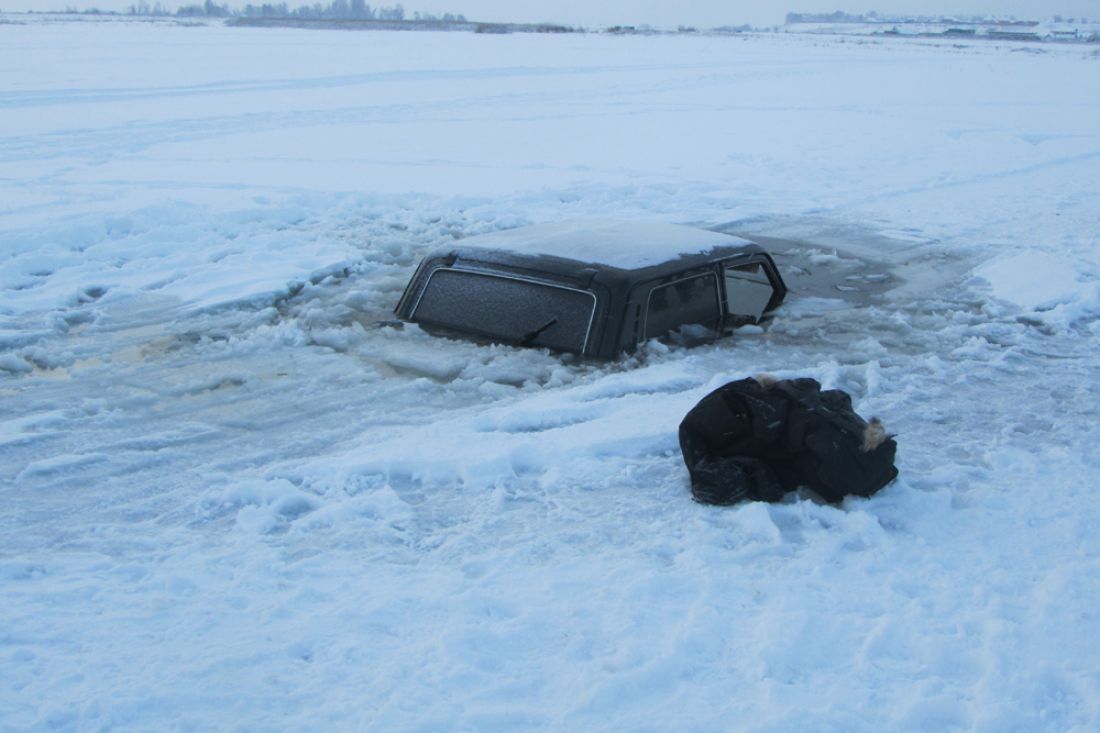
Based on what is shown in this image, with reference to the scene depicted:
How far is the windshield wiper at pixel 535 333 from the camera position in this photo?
22.4 feet

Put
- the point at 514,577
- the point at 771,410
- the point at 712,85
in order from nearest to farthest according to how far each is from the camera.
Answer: the point at 514,577 → the point at 771,410 → the point at 712,85

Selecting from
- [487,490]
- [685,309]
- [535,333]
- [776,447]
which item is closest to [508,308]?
[535,333]

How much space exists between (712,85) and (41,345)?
1114 inches

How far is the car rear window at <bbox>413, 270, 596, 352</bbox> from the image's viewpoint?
6758 mm

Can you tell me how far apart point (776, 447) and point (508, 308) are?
2.46 meters

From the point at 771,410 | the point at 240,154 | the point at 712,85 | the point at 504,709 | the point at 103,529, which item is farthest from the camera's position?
the point at 712,85

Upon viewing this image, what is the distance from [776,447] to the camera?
5148 mm

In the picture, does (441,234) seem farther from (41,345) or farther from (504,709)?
(504,709)

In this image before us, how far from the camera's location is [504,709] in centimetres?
351

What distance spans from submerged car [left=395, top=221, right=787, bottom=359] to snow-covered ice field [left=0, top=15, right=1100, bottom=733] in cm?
21

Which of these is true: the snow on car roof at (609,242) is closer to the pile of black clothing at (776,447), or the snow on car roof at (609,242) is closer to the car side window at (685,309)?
the car side window at (685,309)

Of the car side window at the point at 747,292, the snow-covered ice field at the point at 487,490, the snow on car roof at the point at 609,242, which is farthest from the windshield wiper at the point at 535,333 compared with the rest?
the car side window at the point at 747,292

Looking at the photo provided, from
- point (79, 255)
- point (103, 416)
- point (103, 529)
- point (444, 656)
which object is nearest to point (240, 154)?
point (79, 255)

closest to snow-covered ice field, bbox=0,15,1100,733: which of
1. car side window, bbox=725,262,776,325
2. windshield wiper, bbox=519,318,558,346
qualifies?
windshield wiper, bbox=519,318,558,346
